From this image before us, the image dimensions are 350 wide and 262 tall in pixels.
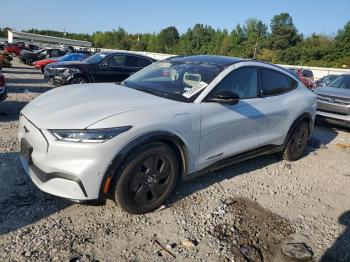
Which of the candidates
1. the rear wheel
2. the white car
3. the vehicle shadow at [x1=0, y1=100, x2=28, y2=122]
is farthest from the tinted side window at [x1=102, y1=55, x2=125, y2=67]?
the white car

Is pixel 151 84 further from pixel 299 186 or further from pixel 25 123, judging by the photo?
pixel 299 186

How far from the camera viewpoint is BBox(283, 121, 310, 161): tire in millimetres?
5914

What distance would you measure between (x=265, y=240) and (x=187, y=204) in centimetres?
97

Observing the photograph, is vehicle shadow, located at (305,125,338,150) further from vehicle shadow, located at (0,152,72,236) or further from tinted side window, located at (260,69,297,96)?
vehicle shadow, located at (0,152,72,236)

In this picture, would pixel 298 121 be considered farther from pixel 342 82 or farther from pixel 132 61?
pixel 132 61

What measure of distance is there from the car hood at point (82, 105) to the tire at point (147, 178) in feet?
1.59

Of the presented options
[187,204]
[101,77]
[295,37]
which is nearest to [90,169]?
[187,204]

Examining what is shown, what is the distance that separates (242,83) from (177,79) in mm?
908

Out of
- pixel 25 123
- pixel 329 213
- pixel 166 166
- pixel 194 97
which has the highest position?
pixel 194 97

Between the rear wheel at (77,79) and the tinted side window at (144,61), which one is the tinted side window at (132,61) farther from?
the rear wheel at (77,79)

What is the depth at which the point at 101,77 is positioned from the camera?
11.5 metres

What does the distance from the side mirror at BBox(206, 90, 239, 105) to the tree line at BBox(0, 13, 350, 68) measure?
151 ft

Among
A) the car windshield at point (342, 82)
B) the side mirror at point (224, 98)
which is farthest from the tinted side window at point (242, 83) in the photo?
the car windshield at point (342, 82)

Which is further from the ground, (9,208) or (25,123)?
(25,123)
